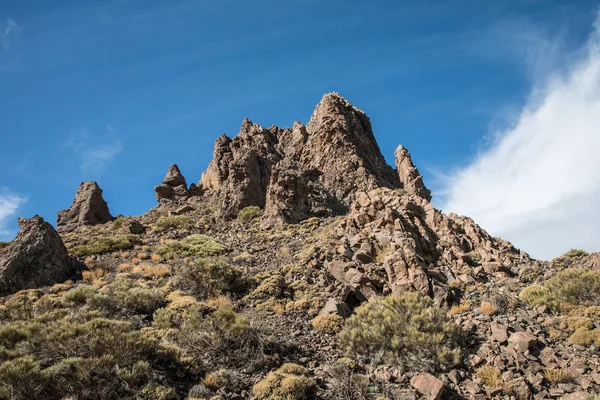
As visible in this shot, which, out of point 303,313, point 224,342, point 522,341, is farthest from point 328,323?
point 522,341

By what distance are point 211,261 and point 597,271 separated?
633 inches

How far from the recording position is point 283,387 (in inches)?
412

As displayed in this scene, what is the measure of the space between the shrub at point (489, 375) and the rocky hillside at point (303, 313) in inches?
2.0

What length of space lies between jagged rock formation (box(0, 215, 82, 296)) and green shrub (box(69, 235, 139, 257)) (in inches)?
134

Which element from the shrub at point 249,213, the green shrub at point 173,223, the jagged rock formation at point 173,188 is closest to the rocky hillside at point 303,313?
the shrub at point 249,213

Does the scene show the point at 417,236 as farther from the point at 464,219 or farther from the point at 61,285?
the point at 61,285

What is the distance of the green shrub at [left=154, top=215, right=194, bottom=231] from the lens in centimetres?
3241

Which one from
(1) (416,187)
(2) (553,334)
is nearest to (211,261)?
(2) (553,334)

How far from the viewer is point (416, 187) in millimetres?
42250

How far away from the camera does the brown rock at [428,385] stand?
34.9 ft

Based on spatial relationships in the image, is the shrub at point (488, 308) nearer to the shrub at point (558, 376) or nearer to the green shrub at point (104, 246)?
the shrub at point (558, 376)

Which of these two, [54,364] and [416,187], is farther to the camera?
[416,187]

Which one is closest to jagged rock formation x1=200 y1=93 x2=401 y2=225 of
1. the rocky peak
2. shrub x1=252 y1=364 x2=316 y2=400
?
the rocky peak

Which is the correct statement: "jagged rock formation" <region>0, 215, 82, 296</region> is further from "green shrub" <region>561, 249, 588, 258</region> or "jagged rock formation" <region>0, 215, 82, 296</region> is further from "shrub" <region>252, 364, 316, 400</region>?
"green shrub" <region>561, 249, 588, 258</region>
